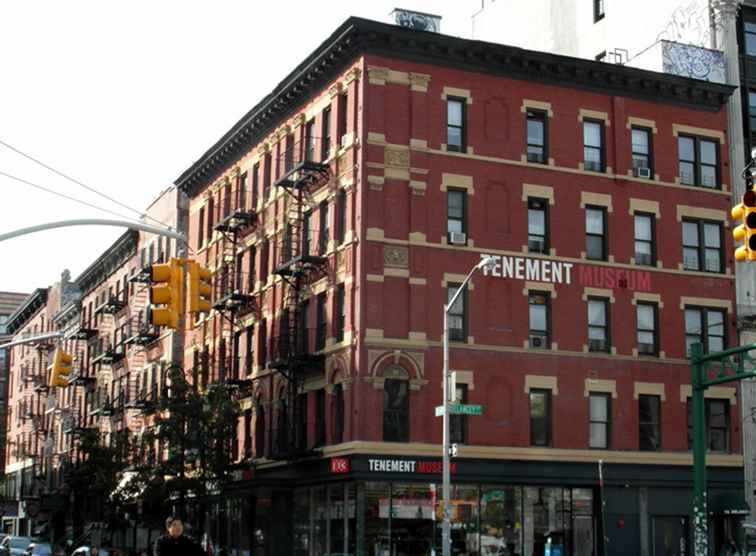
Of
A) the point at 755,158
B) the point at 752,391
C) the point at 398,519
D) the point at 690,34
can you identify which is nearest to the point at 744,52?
the point at 690,34

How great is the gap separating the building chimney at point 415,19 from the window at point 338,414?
14072 mm

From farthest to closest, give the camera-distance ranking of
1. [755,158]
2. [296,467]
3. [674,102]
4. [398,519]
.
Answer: [674,102] → [296,467] → [398,519] → [755,158]

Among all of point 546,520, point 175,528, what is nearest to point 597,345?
point 546,520

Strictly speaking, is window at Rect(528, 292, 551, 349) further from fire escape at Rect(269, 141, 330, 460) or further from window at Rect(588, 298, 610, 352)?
fire escape at Rect(269, 141, 330, 460)

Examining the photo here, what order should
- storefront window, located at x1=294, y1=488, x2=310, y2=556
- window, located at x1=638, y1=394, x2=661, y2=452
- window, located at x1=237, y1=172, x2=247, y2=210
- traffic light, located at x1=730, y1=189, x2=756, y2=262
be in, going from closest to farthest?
traffic light, located at x1=730, y1=189, x2=756, y2=262 < window, located at x1=638, y1=394, x2=661, y2=452 < storefront window, located at x1=294, y1=488, x2=310, y2=556 < window, located at x1=237, y1=172, x2=247, y2=210

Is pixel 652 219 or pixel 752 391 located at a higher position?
pixel 652 219

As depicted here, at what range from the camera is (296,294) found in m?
50.7

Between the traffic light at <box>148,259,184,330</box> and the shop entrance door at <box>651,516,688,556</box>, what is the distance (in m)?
30.1

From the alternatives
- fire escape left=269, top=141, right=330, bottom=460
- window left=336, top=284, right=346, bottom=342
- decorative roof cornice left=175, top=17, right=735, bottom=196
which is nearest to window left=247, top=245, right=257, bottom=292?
fire escape left=269, top=141, right=330, bottom=460

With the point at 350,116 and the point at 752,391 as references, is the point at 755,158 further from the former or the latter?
the point at 752,391

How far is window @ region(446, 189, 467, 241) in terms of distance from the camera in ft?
155

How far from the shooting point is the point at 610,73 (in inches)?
1988

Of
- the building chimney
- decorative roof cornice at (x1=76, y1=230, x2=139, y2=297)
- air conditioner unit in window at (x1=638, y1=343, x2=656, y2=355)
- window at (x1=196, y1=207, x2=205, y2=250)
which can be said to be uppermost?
the building chimney

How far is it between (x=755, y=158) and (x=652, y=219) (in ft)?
94.1
